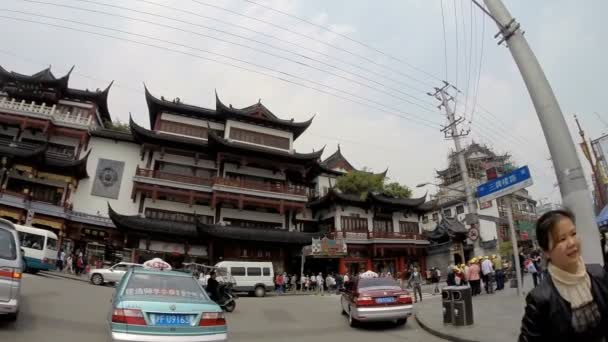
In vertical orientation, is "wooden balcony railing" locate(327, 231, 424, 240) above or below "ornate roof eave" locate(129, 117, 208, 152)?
below

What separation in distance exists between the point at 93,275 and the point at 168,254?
6.58 m

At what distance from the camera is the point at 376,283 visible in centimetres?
1083

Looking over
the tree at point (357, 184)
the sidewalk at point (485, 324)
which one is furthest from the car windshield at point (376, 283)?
the tree at point (357, 184)

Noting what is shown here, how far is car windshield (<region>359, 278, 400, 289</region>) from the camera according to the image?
10562mm

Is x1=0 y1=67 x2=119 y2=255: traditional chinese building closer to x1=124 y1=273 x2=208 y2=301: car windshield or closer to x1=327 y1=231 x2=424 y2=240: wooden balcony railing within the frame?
x1=327 y1=231 x2=424 y2=240: wooden balcony railing

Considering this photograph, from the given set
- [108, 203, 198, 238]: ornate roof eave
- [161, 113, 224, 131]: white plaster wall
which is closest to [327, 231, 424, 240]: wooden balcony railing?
[108, 203, 198, 238]: ornate roof eave

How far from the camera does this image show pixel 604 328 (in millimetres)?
1879

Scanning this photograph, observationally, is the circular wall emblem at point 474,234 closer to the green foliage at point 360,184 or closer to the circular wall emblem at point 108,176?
the green foliage at point 360,184

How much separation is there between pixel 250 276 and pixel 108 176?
47.6 ft

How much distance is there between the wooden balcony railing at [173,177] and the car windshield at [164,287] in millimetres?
22570

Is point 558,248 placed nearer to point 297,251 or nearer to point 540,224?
point 540,224

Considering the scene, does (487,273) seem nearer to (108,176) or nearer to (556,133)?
(556,133)

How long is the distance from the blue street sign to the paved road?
3700 millimetres

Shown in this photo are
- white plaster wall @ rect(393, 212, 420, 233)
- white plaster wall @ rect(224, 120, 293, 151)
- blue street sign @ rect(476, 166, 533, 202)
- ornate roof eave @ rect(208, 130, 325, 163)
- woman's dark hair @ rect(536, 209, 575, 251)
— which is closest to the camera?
woman's dark hair @ rect(536, 209, 575, 251)
